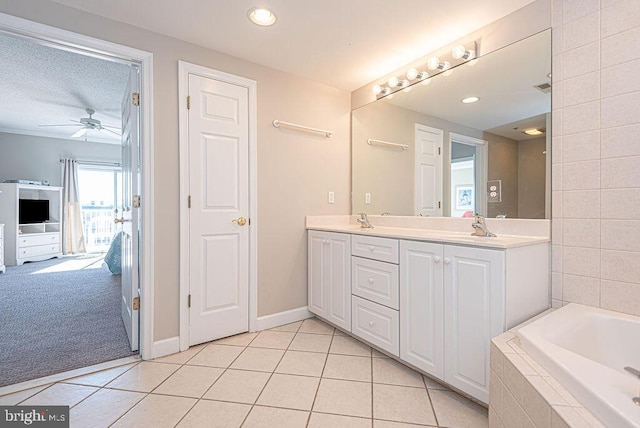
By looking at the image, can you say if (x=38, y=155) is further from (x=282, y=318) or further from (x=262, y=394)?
(x=262, y=394)

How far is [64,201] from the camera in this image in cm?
585

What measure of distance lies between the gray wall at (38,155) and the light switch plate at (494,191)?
24.1 ft

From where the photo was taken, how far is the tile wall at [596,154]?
1.38m

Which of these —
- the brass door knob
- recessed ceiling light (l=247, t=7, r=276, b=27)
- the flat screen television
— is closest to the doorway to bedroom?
the flat screen television

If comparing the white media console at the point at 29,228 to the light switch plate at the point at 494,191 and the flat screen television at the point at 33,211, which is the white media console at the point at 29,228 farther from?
the light switch plate at the point at 494,191

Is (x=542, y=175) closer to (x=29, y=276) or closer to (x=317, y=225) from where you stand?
(x=317, y=225)

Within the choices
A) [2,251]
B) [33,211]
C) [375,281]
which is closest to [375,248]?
[375,281]

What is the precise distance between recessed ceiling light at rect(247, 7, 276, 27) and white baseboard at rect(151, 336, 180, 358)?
2.22 metres

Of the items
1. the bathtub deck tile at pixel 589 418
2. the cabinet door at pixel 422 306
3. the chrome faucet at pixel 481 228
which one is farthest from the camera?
the chrome faucet at pixel 481 228

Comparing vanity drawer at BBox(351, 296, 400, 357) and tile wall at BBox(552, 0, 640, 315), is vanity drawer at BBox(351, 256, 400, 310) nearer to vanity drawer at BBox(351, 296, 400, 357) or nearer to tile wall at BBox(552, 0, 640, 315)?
vanity drawer at BBox(351, 296, 400, 357)

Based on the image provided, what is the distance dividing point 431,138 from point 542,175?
0.89 meters

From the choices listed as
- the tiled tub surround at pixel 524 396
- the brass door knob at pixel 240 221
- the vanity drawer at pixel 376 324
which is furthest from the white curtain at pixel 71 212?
the tiled tub surround at pixel 524 396

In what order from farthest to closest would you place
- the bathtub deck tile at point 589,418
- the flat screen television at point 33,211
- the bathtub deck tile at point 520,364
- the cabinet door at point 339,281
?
the flat screen television at point 33,211 < the cabinet door at point 339,281 < the bathtub deck tile at point 520,364 < the bathtub deck tile at point 589,418

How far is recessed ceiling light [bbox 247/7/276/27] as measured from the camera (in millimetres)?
1783
